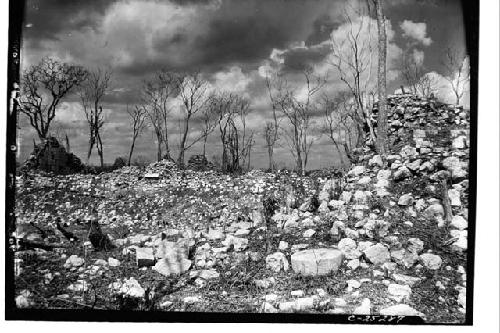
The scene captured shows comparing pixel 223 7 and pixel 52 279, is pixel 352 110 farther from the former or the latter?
pixel 52 279

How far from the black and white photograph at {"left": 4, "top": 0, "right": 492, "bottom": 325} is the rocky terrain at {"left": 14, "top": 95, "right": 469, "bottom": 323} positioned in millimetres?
14

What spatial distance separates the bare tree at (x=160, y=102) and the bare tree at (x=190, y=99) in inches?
3.7

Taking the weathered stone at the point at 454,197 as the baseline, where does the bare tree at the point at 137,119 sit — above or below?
above

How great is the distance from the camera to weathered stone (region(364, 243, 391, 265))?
3387mm

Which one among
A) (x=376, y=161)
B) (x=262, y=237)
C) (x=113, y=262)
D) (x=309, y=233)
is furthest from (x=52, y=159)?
(x=376, y=161)

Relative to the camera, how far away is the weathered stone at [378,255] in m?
3.39

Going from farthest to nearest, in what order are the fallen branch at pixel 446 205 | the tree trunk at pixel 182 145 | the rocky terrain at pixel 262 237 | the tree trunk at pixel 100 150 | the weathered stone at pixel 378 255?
the tree trunk at pixel 182 145
the tree trunk at pixel 100 150
the fallen branch at pixel 446 205
the weathered stone at pixel 378 255
the rocky terrain at pixel 262 237

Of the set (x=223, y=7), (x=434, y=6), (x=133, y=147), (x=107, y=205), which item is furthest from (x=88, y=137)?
(x=434, y=6)

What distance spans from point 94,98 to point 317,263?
271 cm

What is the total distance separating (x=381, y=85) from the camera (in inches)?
153

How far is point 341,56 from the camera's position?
372cm

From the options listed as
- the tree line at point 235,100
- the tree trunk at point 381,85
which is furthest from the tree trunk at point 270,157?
the tree trunk at point 381,85

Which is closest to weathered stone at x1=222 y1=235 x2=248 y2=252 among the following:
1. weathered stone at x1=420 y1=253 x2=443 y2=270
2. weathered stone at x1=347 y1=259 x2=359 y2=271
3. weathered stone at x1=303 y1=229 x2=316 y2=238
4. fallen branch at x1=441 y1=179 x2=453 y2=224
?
weathered stone at x1=303 y1=229 x2=316 y2=238

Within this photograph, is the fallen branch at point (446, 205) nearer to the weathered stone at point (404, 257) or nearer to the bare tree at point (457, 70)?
the weathered stone at point (404, 257)
